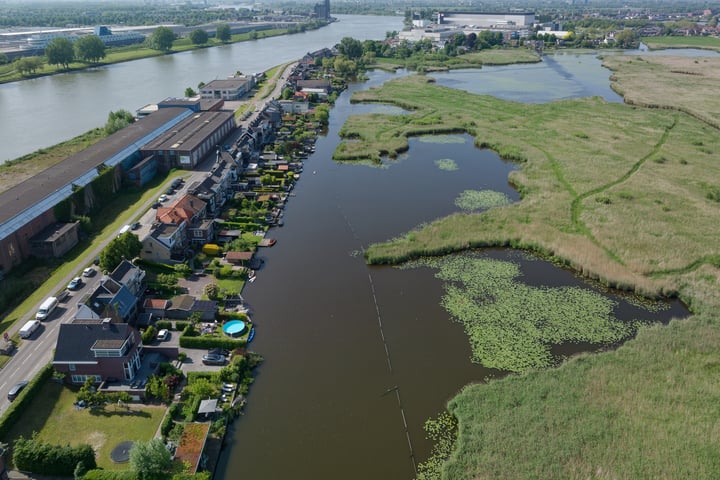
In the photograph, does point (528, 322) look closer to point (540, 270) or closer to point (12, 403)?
point (540, 270)

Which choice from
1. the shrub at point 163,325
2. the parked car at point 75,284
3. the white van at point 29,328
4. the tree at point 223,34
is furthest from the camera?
the tree at point 223,34

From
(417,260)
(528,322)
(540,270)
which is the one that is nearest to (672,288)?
(540,270)

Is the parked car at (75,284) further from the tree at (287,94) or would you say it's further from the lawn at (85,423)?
the tree at (287,94)

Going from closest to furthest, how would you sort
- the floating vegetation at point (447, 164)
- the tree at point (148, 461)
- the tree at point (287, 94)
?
the tree at point (148, 461)
the floating vegetation at point (447, 164)
the tree at point (287, 94)

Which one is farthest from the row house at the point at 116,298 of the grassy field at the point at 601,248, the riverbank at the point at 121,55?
the riverbank at the point at 121,55

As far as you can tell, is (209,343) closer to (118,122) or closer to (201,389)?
(201,389)

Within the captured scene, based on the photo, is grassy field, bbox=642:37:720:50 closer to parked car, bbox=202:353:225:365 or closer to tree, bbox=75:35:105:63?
tree, bbox=75:35:105:63
